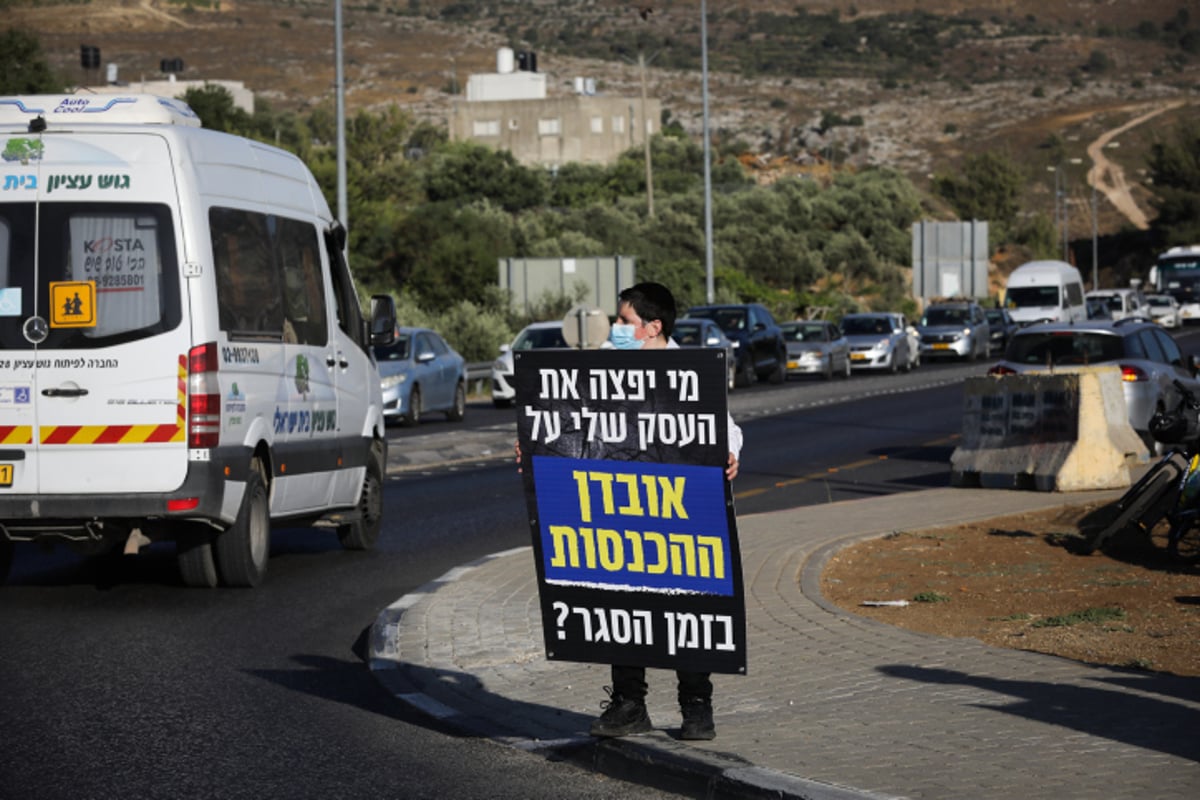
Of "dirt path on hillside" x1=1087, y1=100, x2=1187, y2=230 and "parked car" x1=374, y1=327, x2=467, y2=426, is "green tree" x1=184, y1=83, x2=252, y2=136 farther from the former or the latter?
"dirt path on hillside" x1=1087, y1=100, x2=1187, y2=230

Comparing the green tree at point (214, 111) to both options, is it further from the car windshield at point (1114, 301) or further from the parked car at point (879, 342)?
the car windshield at point (1114, 301)

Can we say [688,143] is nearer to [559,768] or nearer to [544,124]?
[544,124]

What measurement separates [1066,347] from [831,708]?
15.8 meters

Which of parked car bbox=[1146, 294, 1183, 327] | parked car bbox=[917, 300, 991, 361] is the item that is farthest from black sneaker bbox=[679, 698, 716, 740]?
parked car bbox=[1146, 294, 1183, 327]

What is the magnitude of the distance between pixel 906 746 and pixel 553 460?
179 cm

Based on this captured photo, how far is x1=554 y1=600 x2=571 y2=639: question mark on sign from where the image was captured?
7.97m

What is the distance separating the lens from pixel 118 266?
1219cm

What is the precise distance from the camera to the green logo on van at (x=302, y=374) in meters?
13.7

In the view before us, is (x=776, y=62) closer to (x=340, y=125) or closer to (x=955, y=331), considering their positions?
(x=955, y=331)

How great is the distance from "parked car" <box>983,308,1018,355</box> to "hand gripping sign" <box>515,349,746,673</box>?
174 ft

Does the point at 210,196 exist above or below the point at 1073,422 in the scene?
above

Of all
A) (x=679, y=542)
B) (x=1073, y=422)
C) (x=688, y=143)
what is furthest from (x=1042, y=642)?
(x=688, y=143)

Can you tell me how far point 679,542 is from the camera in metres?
7.70

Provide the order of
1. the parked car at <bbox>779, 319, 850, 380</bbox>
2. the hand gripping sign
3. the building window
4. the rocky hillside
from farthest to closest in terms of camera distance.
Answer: the rocky hillside → the building window → the parked car at <bbox>779, 319, 850, 380</bbox> → the hand gripping sign
